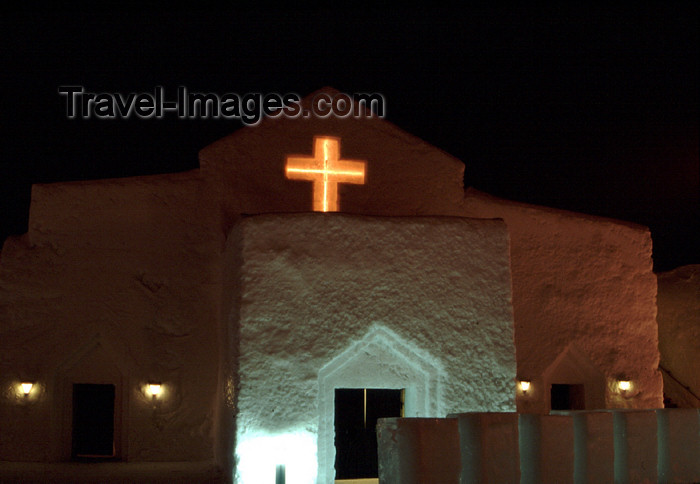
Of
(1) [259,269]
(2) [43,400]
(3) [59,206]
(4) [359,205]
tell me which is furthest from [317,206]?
(2) [43,400]

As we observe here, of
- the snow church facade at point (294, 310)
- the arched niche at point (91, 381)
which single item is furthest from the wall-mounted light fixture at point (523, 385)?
the arched niche at point (91, 381)

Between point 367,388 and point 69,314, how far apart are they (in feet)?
15.4

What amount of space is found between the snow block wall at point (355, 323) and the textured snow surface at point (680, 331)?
602cm

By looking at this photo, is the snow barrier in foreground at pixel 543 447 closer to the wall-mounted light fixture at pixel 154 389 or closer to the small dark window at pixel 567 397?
the small dark window at pixel 567 397

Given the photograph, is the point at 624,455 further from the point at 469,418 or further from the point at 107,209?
the point at 107,209

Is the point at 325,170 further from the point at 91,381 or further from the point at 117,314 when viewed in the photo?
the point at 91,381

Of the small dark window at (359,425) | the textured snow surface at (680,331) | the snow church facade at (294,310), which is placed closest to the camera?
the snow church facade at (294,310)

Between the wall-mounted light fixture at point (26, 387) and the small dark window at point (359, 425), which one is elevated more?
the wall-mounted light fixture at point (26, 387)

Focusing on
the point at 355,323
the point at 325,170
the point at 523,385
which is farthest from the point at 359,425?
the point at 325,170

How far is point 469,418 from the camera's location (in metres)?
7.76

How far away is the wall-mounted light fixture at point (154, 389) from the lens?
1088 cm

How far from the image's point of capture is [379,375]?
949cm

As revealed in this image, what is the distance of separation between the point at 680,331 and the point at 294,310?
28.1 ft

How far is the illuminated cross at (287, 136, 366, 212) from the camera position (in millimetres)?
10828
